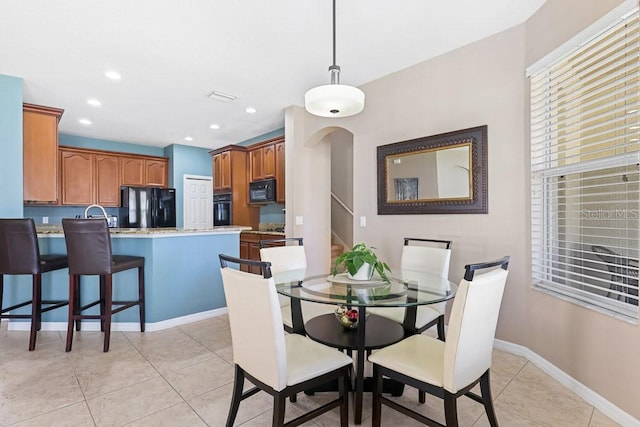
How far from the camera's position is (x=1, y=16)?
7.63 ft

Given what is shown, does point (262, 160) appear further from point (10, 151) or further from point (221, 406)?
point (221, 406)

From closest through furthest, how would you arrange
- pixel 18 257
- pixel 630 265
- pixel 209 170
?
pixel 630 265, pixel 18 257, pixel 209 170

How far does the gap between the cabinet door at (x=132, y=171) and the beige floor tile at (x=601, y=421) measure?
6.98 m

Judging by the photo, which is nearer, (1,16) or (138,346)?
(1,16)

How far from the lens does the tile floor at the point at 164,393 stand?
1758 mm

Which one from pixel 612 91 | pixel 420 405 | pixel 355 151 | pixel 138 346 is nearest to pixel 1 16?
pixel 138 346

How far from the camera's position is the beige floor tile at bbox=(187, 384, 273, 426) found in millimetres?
1760

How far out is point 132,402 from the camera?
1919 mm

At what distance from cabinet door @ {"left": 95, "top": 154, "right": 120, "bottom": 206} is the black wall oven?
70.2 inches

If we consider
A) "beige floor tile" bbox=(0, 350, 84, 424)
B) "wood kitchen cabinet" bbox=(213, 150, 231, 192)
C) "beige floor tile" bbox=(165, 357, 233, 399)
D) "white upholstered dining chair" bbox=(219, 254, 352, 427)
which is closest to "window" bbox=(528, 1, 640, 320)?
"white upholstered dining chair" bbox=(219, 254, 352, 427)

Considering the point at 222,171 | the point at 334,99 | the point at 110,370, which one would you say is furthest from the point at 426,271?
the point at 222,171

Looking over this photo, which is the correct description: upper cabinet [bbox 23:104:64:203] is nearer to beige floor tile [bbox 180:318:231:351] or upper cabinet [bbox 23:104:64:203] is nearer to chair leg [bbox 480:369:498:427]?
beige floor tile [bbox 180:318:231:351]

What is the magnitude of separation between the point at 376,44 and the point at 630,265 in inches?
91.7

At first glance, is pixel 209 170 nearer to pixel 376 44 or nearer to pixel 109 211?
pixel 109 211
